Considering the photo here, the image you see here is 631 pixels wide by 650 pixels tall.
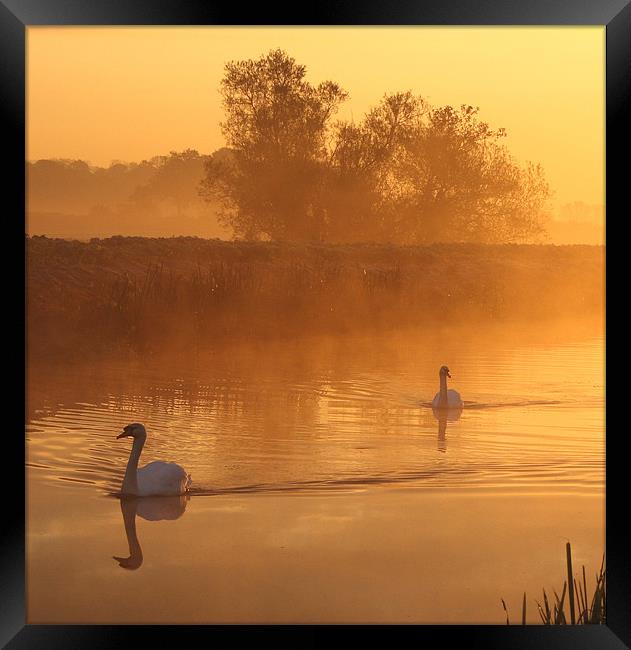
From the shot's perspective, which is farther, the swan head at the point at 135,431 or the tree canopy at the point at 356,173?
the tree canopy at the point at 356,173

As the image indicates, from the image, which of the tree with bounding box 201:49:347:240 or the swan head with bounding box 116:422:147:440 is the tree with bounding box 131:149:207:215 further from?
the swan head with bounding box 116:422:147:440

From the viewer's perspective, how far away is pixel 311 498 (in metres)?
7.88

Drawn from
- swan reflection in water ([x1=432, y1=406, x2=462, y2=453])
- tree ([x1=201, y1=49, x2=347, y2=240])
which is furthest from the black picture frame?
tree ([x1=201, y1=49, x2=347, y2=240])

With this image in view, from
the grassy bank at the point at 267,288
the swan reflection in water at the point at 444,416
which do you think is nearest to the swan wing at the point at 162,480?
the swan reflection in water at the point at 444,416

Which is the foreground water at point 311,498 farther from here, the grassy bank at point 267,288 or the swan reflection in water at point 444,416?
the grassy bank at point 267,288

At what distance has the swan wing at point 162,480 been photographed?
7.96 metres

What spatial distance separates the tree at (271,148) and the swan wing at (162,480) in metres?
14.1

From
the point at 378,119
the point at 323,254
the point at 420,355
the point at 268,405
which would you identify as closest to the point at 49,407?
the point at 268,405

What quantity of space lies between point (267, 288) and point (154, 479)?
1331 centimetres

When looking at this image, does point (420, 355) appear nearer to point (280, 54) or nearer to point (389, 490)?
point (280, 54)

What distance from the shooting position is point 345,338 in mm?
19953

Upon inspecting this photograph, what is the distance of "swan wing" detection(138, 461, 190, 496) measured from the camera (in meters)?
7.96
